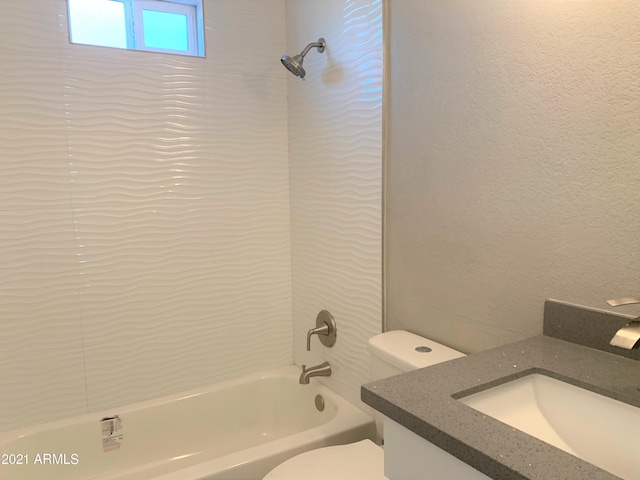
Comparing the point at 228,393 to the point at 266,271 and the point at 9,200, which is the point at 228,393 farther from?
the point at 9,200

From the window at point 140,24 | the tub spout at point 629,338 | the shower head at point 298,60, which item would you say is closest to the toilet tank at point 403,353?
the tub spout at point 629,338

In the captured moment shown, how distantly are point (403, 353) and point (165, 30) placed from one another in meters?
1.84

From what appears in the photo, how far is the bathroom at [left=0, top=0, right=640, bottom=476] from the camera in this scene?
1.15m

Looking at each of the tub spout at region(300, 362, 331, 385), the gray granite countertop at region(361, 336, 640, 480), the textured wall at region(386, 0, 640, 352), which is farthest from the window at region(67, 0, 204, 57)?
the gray granite countertop at region(361, 336, 640, 480)

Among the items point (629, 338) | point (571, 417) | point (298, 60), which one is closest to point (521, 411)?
point (571, 417)

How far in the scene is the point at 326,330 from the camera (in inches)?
86.6

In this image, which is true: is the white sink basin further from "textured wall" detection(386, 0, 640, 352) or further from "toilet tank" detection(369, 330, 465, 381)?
"toilet tank" detection(369, 330, 465, 381)

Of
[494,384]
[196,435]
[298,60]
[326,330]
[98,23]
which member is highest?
[98,23]

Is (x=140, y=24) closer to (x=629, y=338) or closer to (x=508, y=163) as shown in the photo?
(x=508, y=163)

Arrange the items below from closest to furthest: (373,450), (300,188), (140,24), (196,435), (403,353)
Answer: (403,353) < (373,450) < (140,24) < (196,435) < (300,188)

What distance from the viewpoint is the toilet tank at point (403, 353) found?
4.75 feet

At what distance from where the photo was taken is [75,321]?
2.07 m

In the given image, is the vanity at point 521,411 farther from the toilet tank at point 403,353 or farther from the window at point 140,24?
the window at point 140,24

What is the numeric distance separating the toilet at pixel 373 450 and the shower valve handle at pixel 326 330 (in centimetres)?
54
